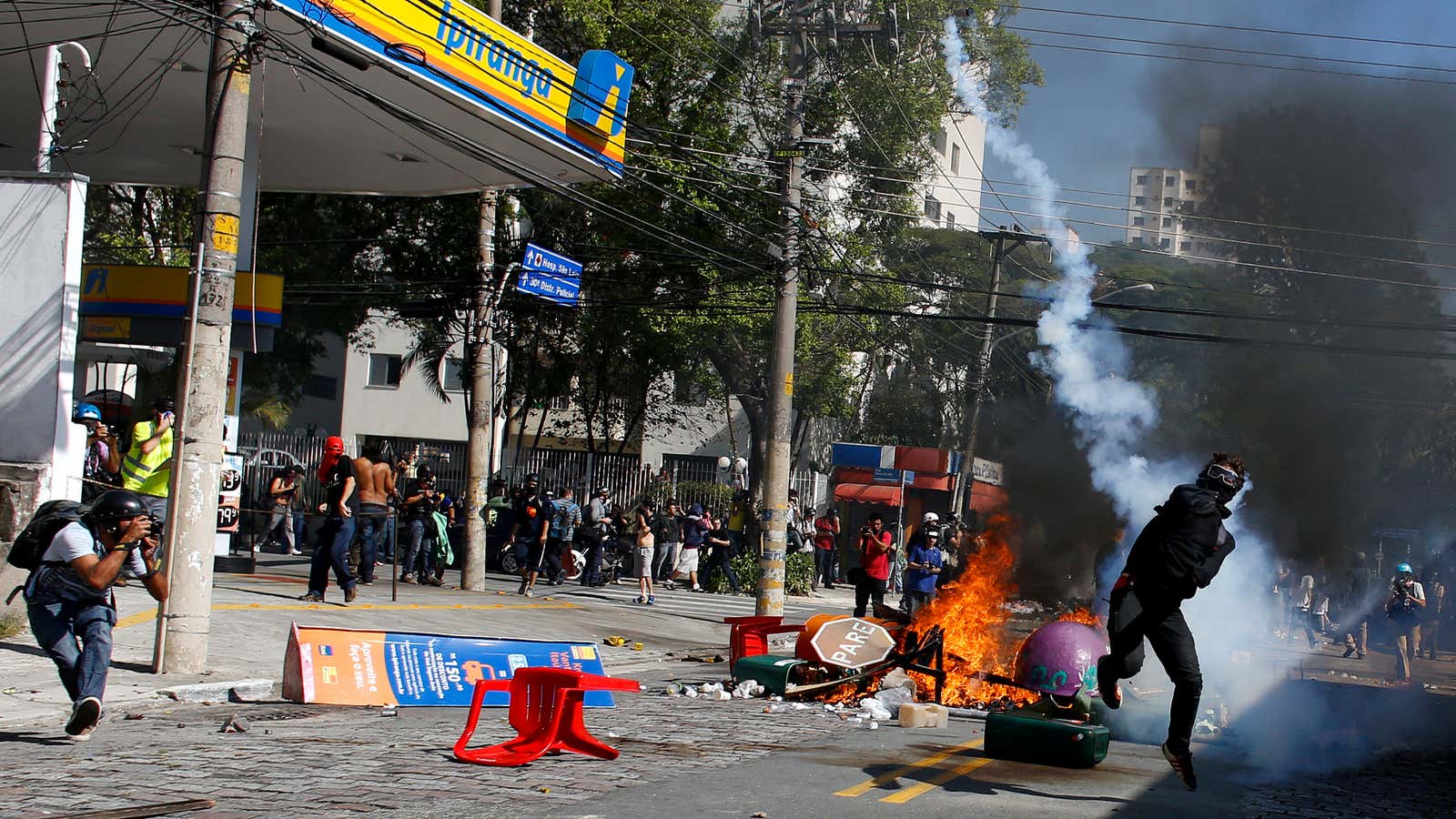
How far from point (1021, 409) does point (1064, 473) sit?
210 inches

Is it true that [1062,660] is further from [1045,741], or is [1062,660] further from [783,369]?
[783,369]

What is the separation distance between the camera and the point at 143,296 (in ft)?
58.5

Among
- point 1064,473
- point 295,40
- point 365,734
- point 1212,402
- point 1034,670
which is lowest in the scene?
point 365,734

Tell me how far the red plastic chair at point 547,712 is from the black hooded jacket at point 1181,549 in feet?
10.1

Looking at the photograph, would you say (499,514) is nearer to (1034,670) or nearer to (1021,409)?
(1021,409)

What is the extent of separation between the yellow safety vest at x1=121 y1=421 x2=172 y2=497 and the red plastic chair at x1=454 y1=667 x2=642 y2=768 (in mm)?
6324

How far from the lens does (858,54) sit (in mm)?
30047

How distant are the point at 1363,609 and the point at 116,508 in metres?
19.8

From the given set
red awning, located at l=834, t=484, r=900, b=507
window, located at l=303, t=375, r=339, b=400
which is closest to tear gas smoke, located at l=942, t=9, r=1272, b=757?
red awning, located at l=834, t=484, r=900, b=507

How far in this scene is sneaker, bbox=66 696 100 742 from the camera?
7465 mm

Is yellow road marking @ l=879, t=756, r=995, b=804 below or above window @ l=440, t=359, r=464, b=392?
below

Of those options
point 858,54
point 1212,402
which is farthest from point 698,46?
point 1212,402

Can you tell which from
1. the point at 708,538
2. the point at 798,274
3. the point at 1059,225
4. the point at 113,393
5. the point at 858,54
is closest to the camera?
the point at 798,274

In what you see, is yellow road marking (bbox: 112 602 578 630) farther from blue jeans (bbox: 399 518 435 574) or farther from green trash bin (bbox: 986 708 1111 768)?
green trash bin (bbox: 986 708 1111 768)
